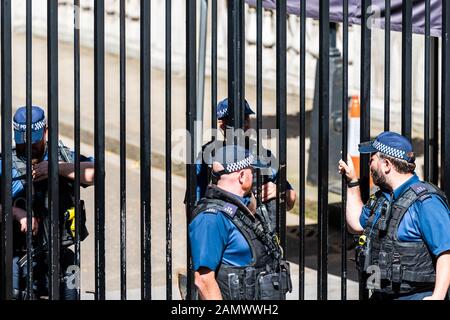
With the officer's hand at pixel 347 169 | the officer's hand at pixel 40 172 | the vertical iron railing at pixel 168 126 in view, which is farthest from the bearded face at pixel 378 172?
the officer's hand at pixel 40 172

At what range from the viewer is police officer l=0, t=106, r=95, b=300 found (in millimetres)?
6305

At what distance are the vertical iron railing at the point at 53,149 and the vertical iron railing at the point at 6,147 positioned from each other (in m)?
0.18

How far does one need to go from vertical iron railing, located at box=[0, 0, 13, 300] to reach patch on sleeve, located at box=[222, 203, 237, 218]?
996mm

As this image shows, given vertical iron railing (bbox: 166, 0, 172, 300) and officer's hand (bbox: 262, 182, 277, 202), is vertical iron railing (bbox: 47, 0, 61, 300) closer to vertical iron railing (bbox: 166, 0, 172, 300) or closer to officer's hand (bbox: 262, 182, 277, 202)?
vertical iron railing (bbox: 166, 0, 172, 300)

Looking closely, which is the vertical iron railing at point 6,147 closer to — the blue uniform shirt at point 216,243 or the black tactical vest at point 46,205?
the black tactical vest at point 46,205

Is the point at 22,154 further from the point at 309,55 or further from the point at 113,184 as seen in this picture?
the point at 309,55

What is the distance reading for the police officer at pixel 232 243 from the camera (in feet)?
18.0

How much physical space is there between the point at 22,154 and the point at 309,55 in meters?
9.58

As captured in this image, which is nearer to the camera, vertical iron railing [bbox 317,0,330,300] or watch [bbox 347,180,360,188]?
vertical iron railing [bbox 317,0,330,300]

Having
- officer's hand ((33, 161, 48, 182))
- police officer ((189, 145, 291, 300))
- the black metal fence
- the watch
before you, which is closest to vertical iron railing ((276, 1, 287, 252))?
the black metal fence

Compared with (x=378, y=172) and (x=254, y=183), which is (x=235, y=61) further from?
(x=378, y=172)
